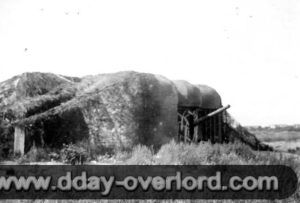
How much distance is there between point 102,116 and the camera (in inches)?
547

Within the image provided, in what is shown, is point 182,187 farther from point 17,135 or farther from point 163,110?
point 17,135

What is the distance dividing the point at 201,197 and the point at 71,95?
9.31 meters

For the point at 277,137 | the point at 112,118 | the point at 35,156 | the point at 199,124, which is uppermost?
the point at 112,118

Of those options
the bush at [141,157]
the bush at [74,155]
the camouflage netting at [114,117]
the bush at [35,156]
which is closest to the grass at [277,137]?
the camouflage netting at [114,117]

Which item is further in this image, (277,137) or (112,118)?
(277,137)

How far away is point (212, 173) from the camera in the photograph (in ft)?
32.0

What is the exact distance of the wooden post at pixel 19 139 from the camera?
13.4 meters

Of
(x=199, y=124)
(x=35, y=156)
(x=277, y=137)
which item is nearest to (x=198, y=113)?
(x=199, y=124)

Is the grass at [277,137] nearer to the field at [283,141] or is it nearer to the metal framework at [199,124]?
the field at [283,141]

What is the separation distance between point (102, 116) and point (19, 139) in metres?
3.10

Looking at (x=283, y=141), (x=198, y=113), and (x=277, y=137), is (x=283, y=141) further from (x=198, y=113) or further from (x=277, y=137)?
(x=198, y=113)

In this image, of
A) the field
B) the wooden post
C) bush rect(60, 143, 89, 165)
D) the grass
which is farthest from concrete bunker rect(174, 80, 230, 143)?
the grass

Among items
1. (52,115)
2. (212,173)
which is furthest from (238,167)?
(52,115)

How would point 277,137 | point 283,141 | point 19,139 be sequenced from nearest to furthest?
point 19,139, point 283,141, point 277,137
